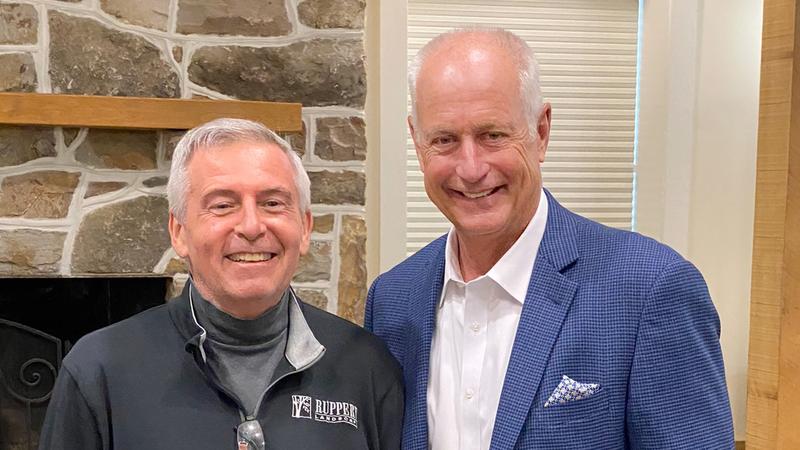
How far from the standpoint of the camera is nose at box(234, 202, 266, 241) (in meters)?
1.29

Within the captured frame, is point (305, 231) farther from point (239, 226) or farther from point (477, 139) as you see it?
point (477, 139)

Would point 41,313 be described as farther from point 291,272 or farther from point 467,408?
point 467,408

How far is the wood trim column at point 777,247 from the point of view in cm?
221

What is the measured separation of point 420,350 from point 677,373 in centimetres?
47

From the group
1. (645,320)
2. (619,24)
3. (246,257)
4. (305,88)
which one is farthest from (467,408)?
(619,24)

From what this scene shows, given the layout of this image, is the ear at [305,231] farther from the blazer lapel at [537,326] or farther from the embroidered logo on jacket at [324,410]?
the blazer lapel at [537,326]

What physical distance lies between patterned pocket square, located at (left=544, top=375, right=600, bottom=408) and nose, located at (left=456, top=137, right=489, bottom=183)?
369mm

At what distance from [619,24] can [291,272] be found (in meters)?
Result: 2.50

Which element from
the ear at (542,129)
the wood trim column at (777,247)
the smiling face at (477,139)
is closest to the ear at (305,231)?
the smiling face at (477,139)

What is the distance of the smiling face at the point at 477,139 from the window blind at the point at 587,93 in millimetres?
1888

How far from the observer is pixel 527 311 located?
1.32 metres

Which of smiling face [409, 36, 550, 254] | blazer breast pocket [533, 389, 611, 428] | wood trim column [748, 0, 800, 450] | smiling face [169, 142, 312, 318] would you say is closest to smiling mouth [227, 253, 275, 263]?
smiling face [169, 142, 312, 318]

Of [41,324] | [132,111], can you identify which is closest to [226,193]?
[132,111]

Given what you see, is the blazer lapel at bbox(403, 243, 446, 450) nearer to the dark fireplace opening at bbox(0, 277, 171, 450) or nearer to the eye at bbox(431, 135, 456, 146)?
the eye at bbox(431, 135, 456, 146)
